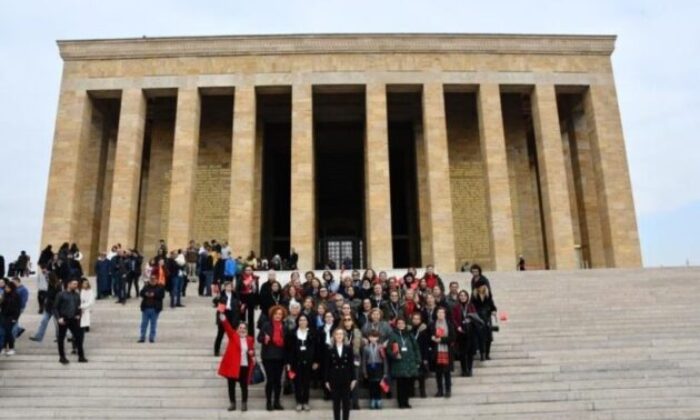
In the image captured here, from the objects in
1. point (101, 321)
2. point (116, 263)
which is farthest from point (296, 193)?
point (101, 321)

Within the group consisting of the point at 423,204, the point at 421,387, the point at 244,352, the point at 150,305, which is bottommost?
the point at 421,387

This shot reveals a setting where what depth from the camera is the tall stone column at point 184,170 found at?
21672 millimetres

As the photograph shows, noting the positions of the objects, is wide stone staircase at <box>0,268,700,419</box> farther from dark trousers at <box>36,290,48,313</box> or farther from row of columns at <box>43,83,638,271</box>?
row of columns at <box>43,83,638,271</box>

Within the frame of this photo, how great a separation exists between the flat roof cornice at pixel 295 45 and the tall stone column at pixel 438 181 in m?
2.14

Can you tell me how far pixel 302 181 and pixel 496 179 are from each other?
806 centimetres

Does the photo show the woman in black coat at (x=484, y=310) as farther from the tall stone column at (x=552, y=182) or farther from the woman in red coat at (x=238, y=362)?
the tall stone column at (x=552, y=182)

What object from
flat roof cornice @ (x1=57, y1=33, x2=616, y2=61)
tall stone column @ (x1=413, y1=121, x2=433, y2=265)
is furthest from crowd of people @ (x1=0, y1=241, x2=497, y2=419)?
flat roof cornice @ (x1=57, y1=33, x2=616, y2=61)

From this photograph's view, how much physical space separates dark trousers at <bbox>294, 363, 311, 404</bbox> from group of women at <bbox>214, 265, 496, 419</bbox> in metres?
0.01

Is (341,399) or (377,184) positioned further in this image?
(377,184)

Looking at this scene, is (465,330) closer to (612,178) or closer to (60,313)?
(60,313)

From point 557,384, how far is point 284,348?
4.09 metres

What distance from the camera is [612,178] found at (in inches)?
894

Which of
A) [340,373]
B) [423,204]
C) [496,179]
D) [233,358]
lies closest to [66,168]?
[423,204]

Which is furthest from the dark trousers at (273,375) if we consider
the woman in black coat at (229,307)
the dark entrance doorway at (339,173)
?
the dark entrance doorway at (339,173)
